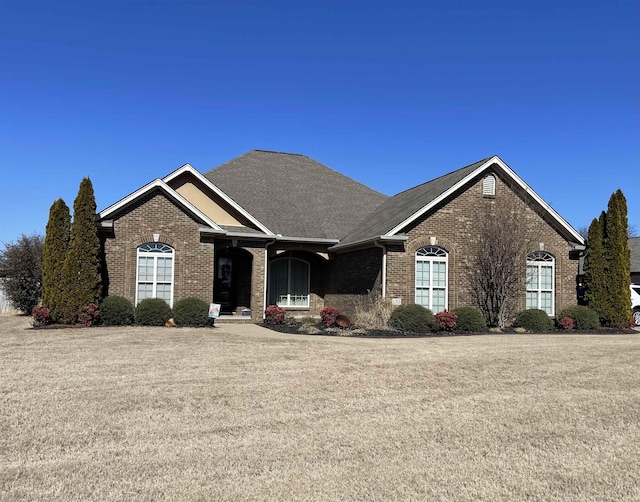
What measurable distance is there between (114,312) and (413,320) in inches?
370

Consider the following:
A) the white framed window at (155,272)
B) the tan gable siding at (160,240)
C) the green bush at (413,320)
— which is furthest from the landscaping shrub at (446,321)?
the white framed window at (155,272)

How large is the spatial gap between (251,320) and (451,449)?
14844mm

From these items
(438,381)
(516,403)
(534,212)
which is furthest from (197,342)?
(534,212)

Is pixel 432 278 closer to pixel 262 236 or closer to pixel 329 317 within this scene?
pixel 329 317

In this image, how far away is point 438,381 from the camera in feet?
31.3

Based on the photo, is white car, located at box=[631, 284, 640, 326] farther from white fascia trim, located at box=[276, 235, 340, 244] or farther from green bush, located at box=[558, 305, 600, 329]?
white fascia trim, located at box=[276, 235, 340, 244]

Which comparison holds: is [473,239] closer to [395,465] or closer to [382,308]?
[382,308]

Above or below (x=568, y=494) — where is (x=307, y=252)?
above

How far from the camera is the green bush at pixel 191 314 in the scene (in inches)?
682

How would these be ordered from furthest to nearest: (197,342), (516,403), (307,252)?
1. (307,252)
2. (197,342)
3. (516,403)

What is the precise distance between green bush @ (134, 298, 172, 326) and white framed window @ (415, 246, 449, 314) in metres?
8.66

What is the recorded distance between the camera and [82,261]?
17.0 m

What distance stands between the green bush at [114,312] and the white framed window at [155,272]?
144 cm

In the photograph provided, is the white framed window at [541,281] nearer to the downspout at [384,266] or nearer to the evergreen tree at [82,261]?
the downspout at [384,266]
